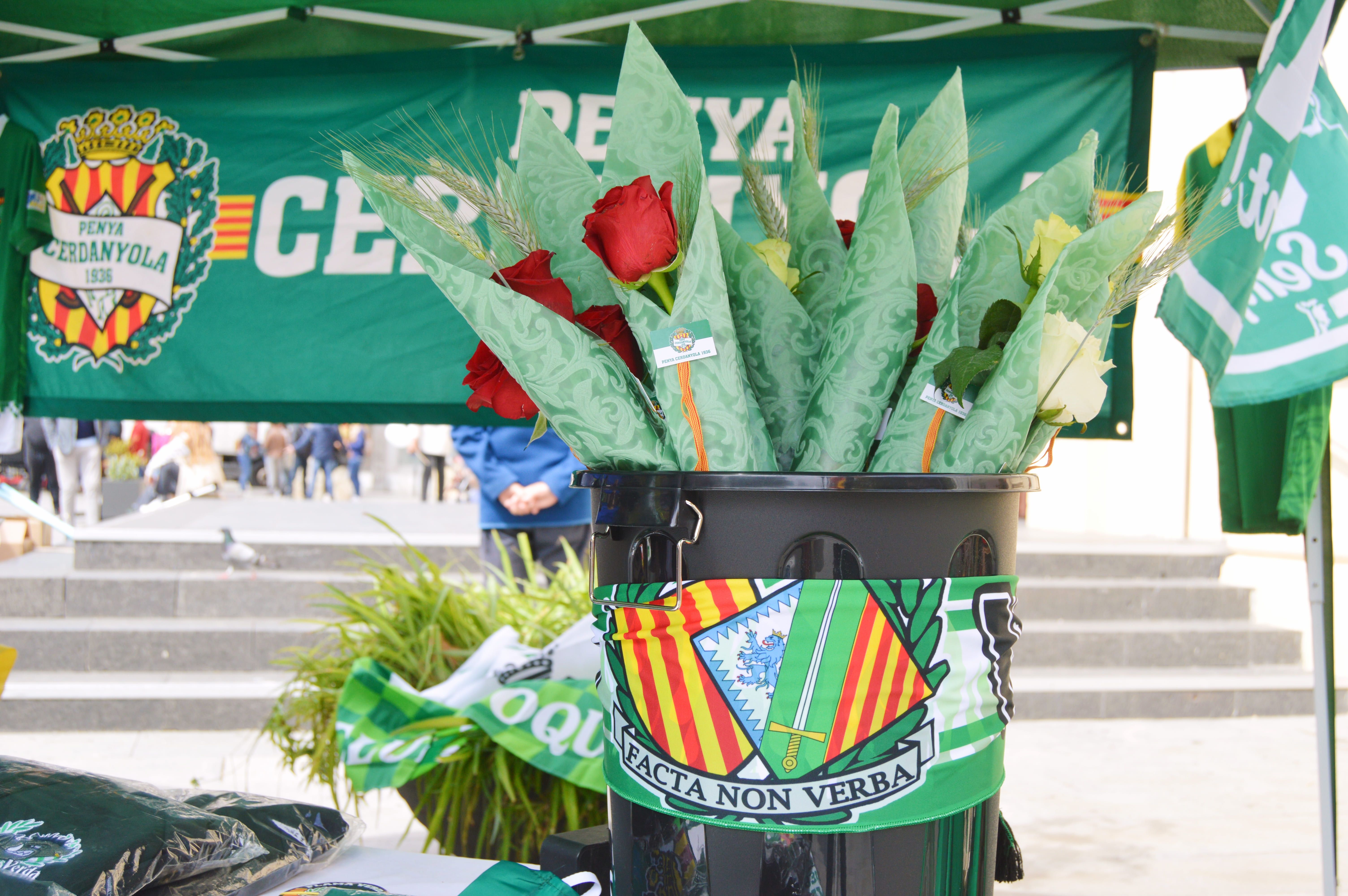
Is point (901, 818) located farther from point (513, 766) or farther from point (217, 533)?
point (217, 533)

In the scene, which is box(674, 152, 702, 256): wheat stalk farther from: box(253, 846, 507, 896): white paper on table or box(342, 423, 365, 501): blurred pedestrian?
box(342, 423, 365, 501): blurred pedestrian

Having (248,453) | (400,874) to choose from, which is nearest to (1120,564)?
(400,874)

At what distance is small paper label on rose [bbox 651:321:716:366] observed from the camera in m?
0.68

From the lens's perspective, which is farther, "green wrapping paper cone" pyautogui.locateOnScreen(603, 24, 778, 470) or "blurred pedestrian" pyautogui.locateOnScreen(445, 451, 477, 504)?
"blurred pedestrian" pyautogui.locateOnScreen(445, 451, 477, 504)

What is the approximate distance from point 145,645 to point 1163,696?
170 inches

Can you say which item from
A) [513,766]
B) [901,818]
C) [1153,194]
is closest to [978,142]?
[1153,194]

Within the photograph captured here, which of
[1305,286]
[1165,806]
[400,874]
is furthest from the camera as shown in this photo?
[1165,806]

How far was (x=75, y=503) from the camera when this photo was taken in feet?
26.6

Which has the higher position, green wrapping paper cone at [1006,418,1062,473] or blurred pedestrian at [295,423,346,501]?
blurred pedestrian at [295,423,346,501]

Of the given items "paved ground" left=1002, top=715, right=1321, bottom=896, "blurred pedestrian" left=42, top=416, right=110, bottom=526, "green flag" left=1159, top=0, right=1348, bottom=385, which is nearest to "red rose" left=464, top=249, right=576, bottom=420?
"green flag" left=1159, top=0, right=1348, bottom=385

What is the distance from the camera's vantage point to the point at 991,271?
0.79 metres

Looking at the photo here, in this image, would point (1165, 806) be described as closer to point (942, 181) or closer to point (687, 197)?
point (942, 181)

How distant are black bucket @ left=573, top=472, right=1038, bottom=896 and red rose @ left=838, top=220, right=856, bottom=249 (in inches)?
11.2

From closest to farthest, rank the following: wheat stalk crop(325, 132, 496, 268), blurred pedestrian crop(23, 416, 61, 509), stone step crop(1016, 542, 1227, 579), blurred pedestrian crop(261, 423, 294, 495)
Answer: wheat stalk crop(325, 132, 496, 268) < stone step crop(1016, 542, 1227, 579) < blurred pedestrian crop(23, 416, 61, 509) < blurred pedestrian crop(261, 423, 294, 495)
